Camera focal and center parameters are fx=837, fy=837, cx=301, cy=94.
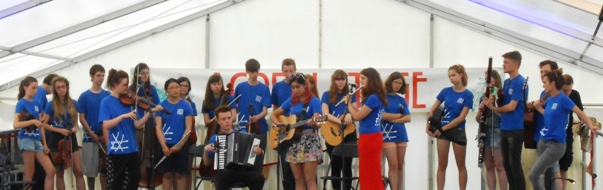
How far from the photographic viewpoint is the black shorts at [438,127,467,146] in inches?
316

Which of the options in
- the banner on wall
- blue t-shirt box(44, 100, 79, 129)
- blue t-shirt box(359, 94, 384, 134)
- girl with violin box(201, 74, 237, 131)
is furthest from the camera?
the banner on wall

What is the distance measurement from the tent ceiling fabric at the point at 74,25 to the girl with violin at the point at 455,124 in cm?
294

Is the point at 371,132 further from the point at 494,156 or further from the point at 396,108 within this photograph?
the point at 494,156

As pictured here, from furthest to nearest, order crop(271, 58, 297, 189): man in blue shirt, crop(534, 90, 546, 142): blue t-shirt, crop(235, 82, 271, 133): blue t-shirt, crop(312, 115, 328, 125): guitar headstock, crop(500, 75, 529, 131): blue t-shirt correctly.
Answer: crop(235, 82, 271, 133): blue t-shirt < crop(271, 58, 297, 189): man in blue shirt < crop(534, 90, 546, 142): blue t-shirt < crop(500, 75, 529, 131): blue t-shirt < crop(312, 115, 328, 125): guitar headstock

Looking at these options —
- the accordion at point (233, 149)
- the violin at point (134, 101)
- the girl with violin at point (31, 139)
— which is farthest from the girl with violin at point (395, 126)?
the girl with violin at point (31, 139)

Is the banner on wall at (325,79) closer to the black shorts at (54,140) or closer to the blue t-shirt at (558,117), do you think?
the black shorts at (54,140)

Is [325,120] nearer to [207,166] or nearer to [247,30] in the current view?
[207,166]

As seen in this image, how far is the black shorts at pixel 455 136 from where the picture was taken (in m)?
8.02

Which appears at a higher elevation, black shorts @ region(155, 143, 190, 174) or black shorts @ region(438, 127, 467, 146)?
black shorts @ region(438, 127, 467, 146)

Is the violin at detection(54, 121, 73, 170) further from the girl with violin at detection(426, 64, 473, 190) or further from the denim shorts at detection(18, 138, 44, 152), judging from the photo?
the girl with violin at detection(426, 64, 473, 190)

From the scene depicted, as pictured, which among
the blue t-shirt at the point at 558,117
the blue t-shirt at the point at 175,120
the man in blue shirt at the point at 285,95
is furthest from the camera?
the man in blue shirt at the point at 285,95

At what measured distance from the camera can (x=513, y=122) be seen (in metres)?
7.55

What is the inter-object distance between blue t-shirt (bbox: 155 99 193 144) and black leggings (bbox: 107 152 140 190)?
2.56 ft

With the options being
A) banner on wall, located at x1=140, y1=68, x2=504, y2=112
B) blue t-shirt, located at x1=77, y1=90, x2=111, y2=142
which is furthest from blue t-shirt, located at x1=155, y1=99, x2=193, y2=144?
banner on wall, located at x1=140, y1=68, x2=504, y2=112
